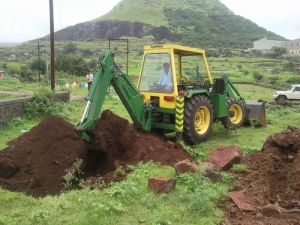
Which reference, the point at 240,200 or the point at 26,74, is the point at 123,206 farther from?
the point at 26,74

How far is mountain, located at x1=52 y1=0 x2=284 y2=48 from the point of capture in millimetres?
124750

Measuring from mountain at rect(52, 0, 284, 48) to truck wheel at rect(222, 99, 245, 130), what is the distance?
96.7 metres

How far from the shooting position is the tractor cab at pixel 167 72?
11344 millimetres

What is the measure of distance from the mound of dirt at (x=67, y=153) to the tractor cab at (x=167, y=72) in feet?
4.56

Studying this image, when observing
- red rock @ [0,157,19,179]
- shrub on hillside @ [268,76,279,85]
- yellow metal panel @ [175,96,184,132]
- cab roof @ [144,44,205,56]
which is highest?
cab roof @ [144,44,205,56]

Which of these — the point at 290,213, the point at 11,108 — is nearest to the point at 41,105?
the point at 11,108

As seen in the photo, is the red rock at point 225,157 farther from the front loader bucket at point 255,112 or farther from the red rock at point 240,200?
the front loader bucket at point 255,112

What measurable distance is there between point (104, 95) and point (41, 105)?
679 centimetres

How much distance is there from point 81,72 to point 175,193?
42026 millimetres

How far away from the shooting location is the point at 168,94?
11344 millimetres

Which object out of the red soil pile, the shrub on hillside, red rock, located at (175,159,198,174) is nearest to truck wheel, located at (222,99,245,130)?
the red soil pile

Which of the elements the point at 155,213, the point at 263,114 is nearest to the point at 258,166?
the point at 155,213

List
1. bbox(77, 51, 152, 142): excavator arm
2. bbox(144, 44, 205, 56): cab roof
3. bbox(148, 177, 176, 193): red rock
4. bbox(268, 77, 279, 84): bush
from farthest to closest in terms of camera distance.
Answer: bbox(268, 77, 279, 84): bush < bbox(144, 44, 205, 56): cab roof < bbox(77, 51, 152, 142): excavator arm < bbox(148, 177, 176, 193): red rock

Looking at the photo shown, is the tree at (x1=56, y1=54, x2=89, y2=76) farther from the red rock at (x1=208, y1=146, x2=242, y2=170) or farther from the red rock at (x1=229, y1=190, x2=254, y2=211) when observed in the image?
the red rock at (x1=229, y1=190, x2=254, y2=211)
